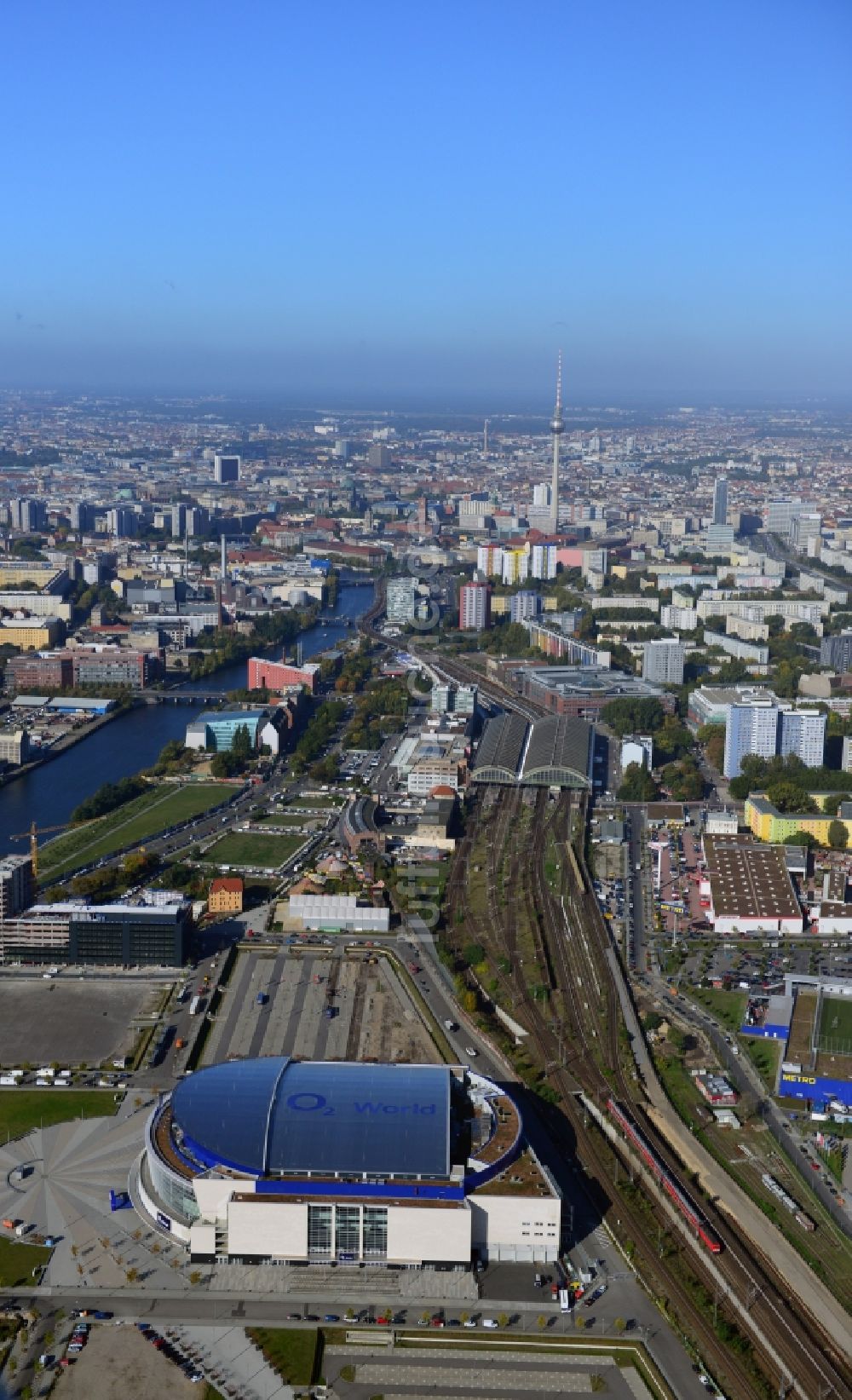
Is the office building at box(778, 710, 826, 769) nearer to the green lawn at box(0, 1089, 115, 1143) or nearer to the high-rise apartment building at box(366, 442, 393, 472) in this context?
the green lawn at box(0, 1089, 115, 1143)

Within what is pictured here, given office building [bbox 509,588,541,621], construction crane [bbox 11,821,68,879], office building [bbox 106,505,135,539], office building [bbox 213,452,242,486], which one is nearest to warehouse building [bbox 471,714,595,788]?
construction crane [bbox 11,821,68,879]

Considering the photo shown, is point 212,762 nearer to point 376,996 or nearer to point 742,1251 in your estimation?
point 376,996

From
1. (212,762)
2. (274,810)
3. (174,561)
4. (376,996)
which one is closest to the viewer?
(376,996)

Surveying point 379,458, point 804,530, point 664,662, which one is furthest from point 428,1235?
point 379,458

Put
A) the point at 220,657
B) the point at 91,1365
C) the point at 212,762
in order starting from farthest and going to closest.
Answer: the point at 220,657 < the point at 212,762 < the point at 91,1365

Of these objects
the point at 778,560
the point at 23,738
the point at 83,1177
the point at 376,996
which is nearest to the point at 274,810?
the point at 23,738

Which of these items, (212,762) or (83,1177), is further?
(212,762)
